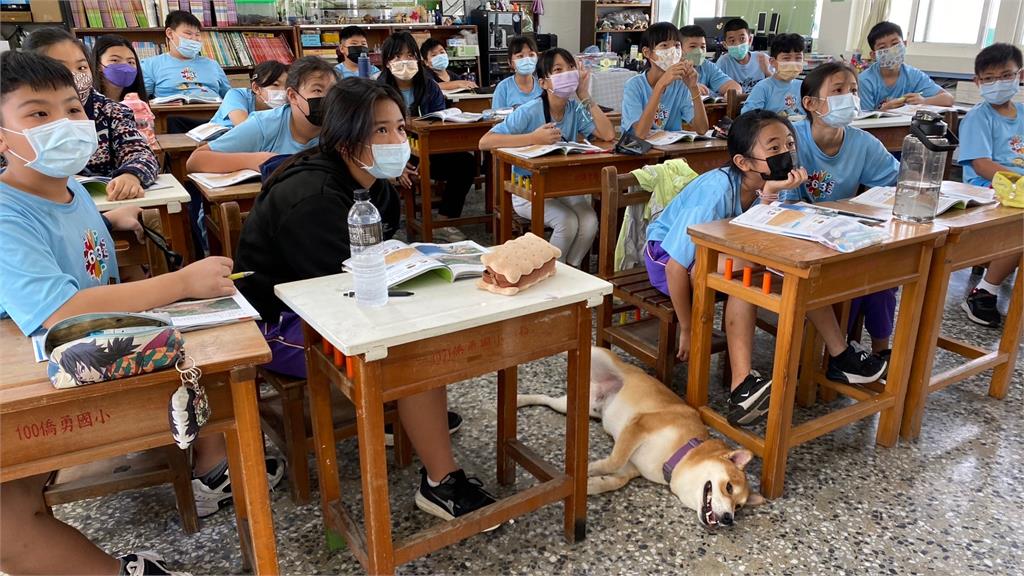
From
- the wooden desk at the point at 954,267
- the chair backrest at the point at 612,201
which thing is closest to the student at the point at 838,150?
the wooden desk at the point at 954,267

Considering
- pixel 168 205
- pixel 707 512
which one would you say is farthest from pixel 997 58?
pixel 168 205

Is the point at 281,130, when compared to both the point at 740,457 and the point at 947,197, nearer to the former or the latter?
the point at 740,457

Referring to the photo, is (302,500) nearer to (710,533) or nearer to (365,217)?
(365,217)

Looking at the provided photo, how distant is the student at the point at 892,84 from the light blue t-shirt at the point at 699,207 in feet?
10.6

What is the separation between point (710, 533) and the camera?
6.07 feet

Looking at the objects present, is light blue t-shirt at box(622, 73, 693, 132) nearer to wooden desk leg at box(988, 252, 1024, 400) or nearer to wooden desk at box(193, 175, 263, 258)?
wooden desk leg at box(988, 252, 1024, 400)

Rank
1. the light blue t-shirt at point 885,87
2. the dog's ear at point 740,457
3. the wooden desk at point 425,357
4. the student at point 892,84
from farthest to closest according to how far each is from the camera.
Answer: the light blue t-shirt at point 885,87 → the student at point 892,84 → the dog's ear at point 740,457 → the wooden desk at point 425,357

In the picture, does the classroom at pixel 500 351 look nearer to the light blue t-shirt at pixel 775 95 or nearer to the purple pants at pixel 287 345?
the purple pants at pixel 287 345

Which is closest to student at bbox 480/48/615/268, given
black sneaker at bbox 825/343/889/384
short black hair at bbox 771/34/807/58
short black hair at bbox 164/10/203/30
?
black sneaker at bbox 825/343/889/384

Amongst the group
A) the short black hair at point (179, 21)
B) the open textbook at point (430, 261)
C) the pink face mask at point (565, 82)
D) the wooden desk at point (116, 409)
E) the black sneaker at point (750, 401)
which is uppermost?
the short black hair at point (179, 21)

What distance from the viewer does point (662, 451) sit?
202 centimetres

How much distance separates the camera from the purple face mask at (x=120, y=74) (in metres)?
3.56

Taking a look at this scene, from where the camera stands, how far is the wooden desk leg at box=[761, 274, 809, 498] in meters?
1.80

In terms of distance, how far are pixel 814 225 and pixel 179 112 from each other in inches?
154
